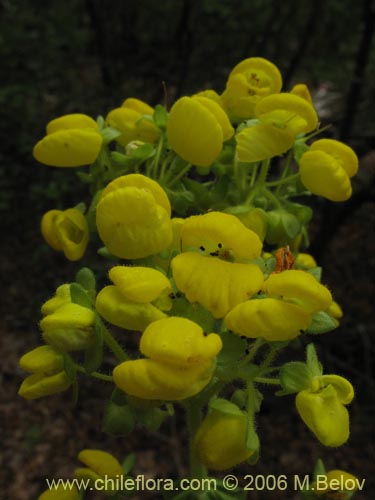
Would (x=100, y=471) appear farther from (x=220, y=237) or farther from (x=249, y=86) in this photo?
(x=249, y=86)

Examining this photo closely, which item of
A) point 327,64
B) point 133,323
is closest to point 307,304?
point 133,323

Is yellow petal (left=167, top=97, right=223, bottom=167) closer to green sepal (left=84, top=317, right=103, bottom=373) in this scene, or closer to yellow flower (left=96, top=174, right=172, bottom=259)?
yellow flower (left=96, top=174, right=172, bottom=259)

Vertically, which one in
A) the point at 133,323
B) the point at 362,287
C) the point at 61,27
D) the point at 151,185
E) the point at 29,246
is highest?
the point at 151,185

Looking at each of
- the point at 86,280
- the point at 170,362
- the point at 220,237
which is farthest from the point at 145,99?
the point at 170,362

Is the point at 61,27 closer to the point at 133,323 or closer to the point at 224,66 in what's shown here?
the point at 224,66

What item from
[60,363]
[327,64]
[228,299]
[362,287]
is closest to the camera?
[228,299]

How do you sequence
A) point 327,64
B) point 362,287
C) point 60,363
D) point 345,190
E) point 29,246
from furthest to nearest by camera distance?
1. point 327,64
2. point 29,246
3. point 362,287
4. point 345,190
5. point 60,363

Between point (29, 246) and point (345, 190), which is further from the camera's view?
point (29, 246)
